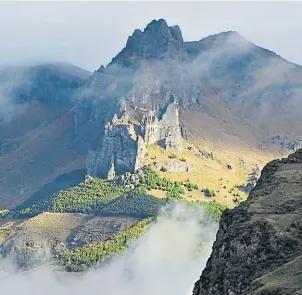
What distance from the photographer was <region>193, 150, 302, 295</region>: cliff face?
6681cm

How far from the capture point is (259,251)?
72.4m

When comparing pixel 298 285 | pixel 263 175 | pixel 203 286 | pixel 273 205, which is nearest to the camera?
pixel 298 285

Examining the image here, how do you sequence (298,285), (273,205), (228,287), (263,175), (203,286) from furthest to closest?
(263,175) < (273,205) < (203,286) < (228,287) < (298,285)

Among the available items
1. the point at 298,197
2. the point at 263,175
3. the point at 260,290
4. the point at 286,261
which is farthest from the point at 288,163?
the point at 260,290

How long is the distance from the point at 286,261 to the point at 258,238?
3088mm

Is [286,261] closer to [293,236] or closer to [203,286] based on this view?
[293,236]

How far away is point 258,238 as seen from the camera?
7288 cm

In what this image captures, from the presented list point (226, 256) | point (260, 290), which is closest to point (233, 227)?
point (226, 256)

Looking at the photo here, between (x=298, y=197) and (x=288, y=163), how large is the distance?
16082mm

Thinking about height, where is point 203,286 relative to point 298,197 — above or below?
below

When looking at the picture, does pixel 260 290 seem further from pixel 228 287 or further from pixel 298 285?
pixel 228 287

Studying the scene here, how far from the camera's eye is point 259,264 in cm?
7175

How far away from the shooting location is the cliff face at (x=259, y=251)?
2630 inches

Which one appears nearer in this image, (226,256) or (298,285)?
(298,285)
